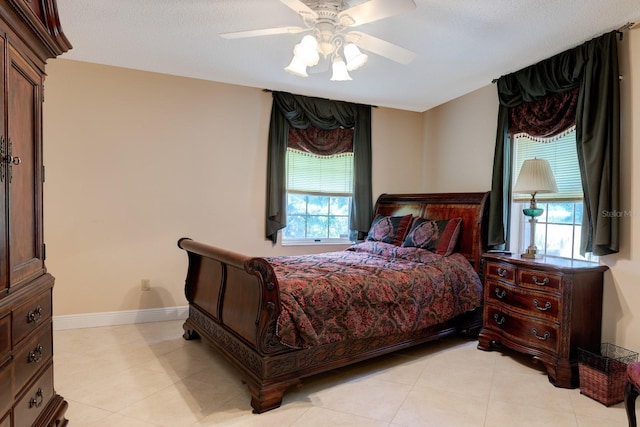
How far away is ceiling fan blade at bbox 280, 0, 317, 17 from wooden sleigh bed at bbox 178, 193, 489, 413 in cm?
137

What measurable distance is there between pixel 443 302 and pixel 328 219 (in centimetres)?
192

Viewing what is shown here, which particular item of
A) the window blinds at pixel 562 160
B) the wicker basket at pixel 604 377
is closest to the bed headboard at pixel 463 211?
the window blinds at pixel 562 160

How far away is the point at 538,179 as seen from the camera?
2.84 m

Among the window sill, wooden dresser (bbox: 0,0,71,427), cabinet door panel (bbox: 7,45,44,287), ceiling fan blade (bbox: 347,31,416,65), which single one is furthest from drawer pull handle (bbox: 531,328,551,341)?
cabinet door panel (bbox: 7,45,44,287)

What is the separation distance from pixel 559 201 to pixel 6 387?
12.1 ft

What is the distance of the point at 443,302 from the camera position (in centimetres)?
295

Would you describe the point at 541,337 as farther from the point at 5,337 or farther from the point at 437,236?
the point at 5,337

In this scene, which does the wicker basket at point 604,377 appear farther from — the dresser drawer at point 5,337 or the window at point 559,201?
the dresser drawer at point 5,337

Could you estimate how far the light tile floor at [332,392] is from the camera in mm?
2025

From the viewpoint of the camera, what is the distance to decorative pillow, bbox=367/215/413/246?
3.84 m

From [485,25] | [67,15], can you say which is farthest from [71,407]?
[485,25]

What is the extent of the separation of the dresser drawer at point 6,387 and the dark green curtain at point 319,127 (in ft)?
9.25

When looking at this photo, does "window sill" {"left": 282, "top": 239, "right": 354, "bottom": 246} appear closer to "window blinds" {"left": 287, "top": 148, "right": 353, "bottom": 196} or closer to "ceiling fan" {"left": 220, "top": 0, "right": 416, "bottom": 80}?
"window blinds" {"left": 287, "top": 148, "right": 353, "bottom": 196}

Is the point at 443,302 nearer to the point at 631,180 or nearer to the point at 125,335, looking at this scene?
the point at 631,180
